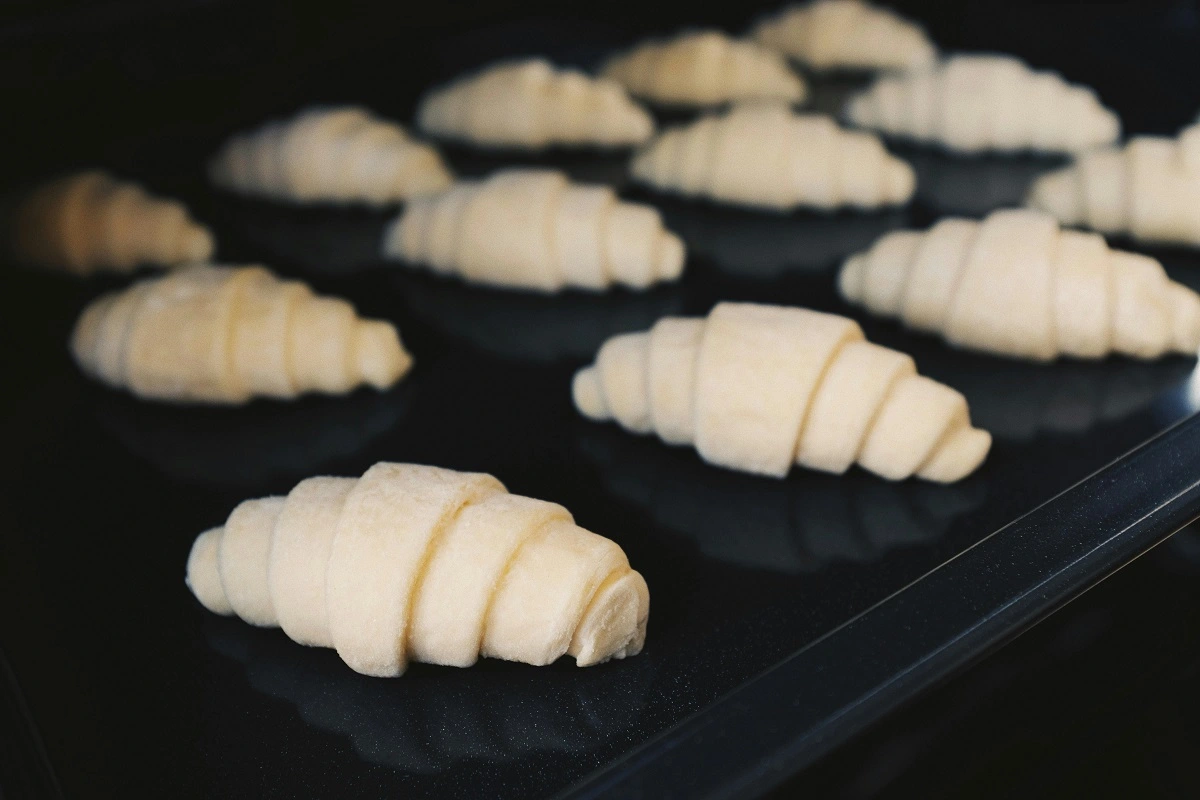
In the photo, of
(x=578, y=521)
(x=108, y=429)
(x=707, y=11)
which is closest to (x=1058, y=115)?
(x=707, y=11)

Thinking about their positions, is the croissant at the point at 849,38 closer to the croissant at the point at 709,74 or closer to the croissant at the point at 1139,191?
the croissant at the point at 709,74

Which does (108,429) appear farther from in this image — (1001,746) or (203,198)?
(1001,746)

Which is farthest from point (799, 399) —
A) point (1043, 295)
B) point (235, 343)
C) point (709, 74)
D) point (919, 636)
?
point (709, 74)

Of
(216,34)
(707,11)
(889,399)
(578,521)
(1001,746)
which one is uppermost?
(216,34)

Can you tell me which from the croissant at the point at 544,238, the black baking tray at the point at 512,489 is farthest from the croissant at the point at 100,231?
the croissant at the point at 544,238

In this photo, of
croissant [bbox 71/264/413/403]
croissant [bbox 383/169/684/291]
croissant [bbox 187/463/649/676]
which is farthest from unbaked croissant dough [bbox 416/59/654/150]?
croissant [bbox 187/463/649/676]
